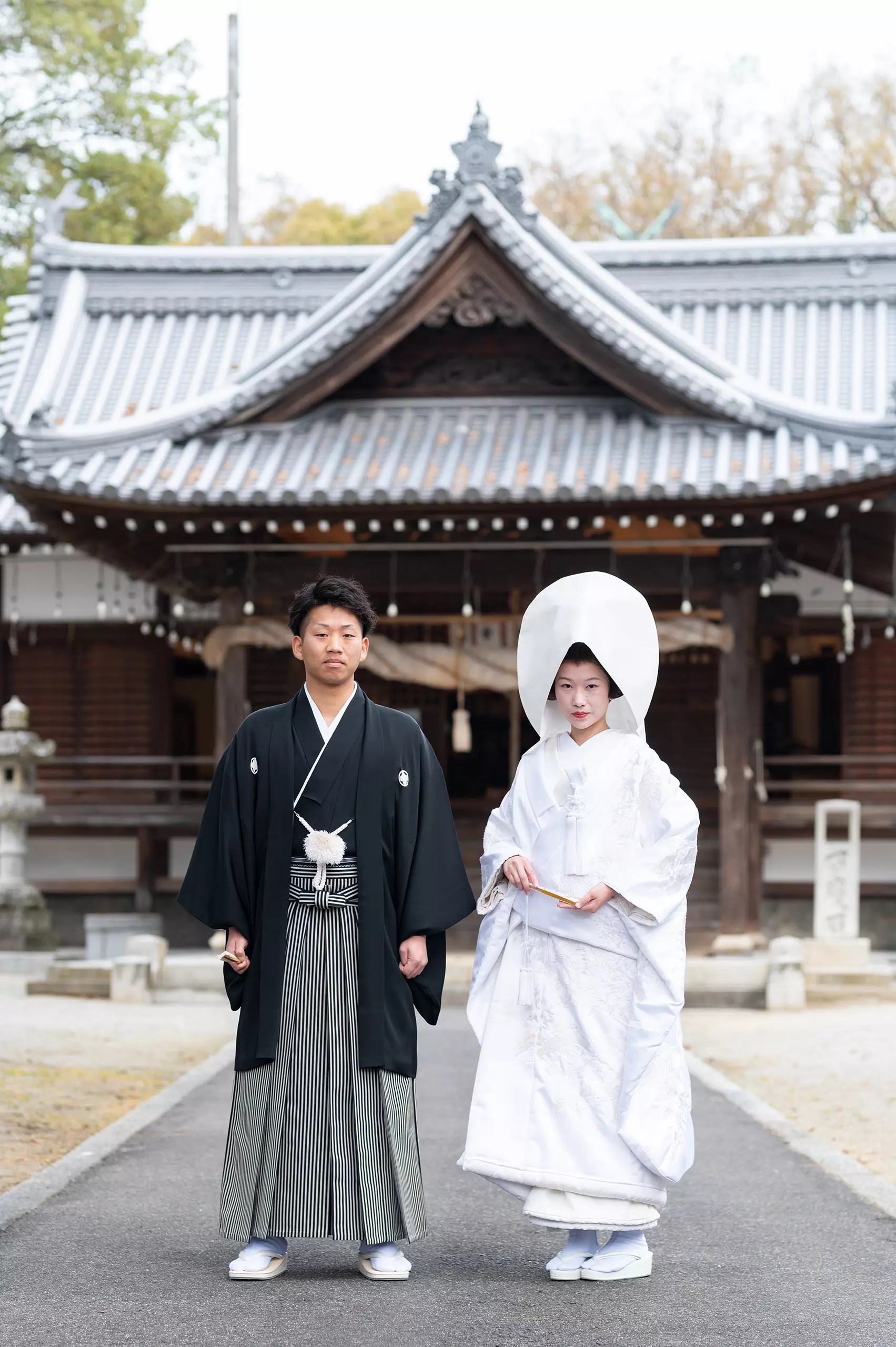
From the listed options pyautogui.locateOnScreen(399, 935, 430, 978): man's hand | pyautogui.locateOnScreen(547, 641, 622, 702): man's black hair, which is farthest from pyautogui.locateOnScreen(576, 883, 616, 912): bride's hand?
pyautogui.locateOnScreen(547, 641, 622, 702): man's black hair

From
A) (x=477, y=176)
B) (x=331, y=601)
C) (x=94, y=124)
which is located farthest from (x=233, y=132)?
(x=331, y=601)

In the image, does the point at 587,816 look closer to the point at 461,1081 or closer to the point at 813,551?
the point at 461,1081

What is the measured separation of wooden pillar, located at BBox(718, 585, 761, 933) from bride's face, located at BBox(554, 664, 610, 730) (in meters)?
7.73

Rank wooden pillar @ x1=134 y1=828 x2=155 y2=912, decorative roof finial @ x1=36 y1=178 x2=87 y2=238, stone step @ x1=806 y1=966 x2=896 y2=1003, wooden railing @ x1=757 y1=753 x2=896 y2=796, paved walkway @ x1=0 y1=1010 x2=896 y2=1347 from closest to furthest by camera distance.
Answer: paved walkway @ x1=0 y1=1010 x2=896 y2=1347 < stone step @ x1=806 y1=966 x2=896 y2=1003 < wooden railing @ x1=757 y1=753 x2=896 y2=796 < wooden pillar @ x1=134 y1=828 x2=155 y2=912 < decorative roof finial @ x1=36 y1=178 x2=87 y2=238

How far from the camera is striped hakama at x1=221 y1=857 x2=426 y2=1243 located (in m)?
4.45

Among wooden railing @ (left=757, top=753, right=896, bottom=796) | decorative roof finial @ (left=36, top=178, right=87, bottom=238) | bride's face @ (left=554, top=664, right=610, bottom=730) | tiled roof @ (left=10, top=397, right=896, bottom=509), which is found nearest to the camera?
bride's face @ (left=554, top=664, right=610, bottom=730)

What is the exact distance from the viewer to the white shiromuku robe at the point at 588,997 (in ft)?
14.9

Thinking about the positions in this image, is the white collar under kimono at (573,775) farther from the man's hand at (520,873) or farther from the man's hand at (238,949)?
the man's hand at (238,949)

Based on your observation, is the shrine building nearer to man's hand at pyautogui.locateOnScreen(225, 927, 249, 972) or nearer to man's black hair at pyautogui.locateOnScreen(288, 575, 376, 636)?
man's black hair at pyautogui.locateOnScreen(288, 575, 376, 636)

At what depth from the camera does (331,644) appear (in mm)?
4703

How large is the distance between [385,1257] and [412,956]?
810 millimetres

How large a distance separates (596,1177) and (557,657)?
1457 millimetres

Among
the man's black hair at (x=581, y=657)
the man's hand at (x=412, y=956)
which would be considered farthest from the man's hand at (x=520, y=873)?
the man's black hair at (x=581, y=657)

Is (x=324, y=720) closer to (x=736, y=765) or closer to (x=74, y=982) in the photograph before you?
(x=74, y=982)
